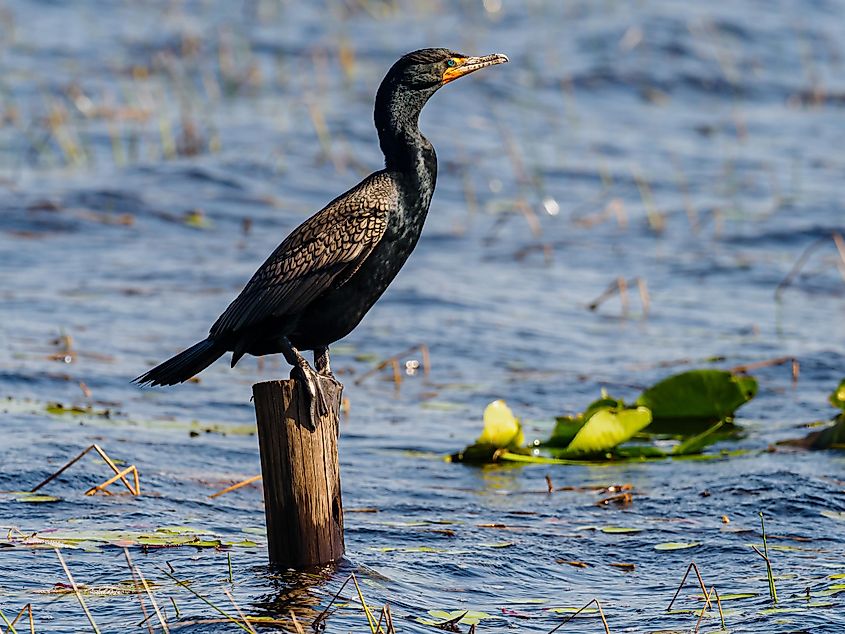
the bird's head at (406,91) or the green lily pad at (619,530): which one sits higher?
the bird's head at (406,91)

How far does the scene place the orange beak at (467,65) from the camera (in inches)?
226

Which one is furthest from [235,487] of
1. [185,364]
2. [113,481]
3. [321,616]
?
[321,616]

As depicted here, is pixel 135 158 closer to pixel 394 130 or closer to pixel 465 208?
pixel 465 208

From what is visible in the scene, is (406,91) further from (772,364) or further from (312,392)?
(772,364)

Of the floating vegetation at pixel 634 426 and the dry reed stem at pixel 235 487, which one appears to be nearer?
the dry reed stem at pixel 235 487

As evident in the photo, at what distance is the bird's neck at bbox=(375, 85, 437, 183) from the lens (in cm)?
550

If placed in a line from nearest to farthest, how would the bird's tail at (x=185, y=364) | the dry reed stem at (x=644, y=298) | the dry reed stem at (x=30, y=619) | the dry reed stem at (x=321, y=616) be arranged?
the dry reed stem at (x=30, y=619), the dry reed stem at (x=321, y=616), the bird's tail at (x=185, y=364), the dry reed stem at (x=644, y=298)

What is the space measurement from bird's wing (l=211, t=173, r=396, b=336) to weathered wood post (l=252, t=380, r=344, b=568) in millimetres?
378

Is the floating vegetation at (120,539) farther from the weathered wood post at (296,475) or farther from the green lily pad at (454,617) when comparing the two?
the green lily pad at (454,617)

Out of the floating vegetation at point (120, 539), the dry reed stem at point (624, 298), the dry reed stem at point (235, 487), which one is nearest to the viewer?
the floating vegetation at point (120, 539)

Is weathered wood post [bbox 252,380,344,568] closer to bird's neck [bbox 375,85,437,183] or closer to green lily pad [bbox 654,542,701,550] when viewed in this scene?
bird's neck [bbox 375,85,437,183]

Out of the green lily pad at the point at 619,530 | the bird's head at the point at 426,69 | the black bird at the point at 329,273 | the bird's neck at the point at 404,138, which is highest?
the bird's head at the point at 426,69

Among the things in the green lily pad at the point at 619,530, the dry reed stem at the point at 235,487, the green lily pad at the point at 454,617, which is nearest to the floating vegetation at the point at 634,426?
the green lily pad at the point at 619,530

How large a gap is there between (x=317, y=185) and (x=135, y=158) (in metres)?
2.00
